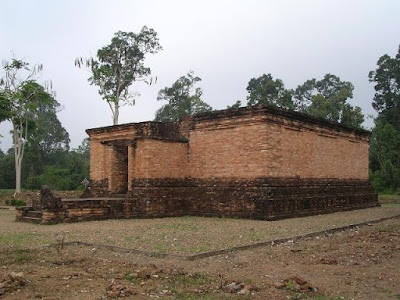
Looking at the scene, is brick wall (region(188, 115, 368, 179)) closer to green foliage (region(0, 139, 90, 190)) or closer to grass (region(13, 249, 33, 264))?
grass (region(13, 249, 33, 264))

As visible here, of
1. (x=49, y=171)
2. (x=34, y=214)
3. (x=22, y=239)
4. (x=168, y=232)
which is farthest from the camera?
(x=49, y=171)

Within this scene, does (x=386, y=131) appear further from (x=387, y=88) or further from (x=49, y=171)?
(x=49, y=171)

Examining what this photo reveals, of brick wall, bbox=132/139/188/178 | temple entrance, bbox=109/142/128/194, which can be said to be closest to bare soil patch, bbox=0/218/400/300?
brick wall, bbox=132/139/188/178

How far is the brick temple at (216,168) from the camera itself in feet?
48.0

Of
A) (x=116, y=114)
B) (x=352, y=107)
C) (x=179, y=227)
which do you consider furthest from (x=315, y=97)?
(x=179, y=227)

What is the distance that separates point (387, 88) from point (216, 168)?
3156cm

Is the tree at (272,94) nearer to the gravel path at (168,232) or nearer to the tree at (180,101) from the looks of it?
the tree at (180,101)

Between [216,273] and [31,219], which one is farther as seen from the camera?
[31,219]

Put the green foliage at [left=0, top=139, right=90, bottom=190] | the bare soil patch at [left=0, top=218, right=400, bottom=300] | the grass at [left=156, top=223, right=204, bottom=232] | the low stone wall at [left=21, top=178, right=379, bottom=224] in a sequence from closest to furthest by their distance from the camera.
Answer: the bare soil patch at [left=0, top=218, right=400, bottom=300]
the grass at [left=156, top=223, right=204, bottom=232]
the low stone wall at [left=21, top=178, right=379, bottom=224]
the green foliage at [left=0, top=139, right=90, bottom=190]

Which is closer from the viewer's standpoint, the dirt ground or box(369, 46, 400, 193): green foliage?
Answer: the dirt ground

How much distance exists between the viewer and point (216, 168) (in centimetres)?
1597

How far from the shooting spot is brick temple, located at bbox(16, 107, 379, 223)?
575 inches

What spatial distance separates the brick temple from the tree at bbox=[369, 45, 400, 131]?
25.1m

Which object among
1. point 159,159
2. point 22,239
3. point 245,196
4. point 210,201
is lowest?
point 22,239
